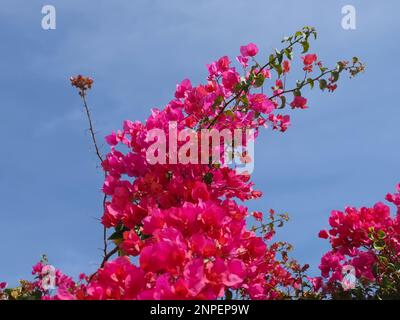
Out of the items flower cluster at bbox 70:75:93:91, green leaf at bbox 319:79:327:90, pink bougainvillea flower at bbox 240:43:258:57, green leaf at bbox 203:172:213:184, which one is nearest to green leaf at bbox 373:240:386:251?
green leaf at bbox 319:79:327:90

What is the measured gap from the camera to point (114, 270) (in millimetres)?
1939

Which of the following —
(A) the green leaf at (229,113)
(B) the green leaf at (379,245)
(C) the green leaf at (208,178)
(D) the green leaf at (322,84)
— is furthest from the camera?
(D) the green leaf at (322,84)

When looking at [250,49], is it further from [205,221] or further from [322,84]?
[205,221]

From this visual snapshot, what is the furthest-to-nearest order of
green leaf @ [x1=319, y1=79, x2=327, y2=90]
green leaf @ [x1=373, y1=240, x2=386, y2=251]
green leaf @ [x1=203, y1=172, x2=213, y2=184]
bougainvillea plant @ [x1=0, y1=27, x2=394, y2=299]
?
1. green leaf @ [x1=319, y1=79, x2=327, y2=90]
2. green leaf @ [x1=373, y1=240, x2=386, y2=251]
3. green leaf @ [x1=203, y1=172, x2=213, y2=184]
4. bougainvillea plant @ [x1=0, y1=27, x2=394, y2=299]

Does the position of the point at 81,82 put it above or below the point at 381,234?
above

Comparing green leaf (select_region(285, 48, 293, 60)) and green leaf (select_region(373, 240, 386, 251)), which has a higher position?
green leaf (select_region(285, 48, 293, 60))

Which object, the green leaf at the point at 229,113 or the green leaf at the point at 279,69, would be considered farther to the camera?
the green leaf at the point at 279,69

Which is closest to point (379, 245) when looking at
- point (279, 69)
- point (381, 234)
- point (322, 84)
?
point (381, 234)

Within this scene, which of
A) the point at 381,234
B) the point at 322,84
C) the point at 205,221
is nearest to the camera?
the point at 205,221

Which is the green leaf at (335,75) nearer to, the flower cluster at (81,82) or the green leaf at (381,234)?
the green leaf at (381,234)

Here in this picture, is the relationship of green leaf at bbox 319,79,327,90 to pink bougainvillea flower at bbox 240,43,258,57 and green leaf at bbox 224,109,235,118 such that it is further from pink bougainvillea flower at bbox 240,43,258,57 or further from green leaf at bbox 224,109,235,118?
green leaf at bbox 224,109,235,118

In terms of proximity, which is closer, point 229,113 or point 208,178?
point 208,178

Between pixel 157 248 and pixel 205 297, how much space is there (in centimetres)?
24

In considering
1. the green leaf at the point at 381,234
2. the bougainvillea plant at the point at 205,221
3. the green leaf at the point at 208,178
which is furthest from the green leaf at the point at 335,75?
the green leaf at the point at 208,178
